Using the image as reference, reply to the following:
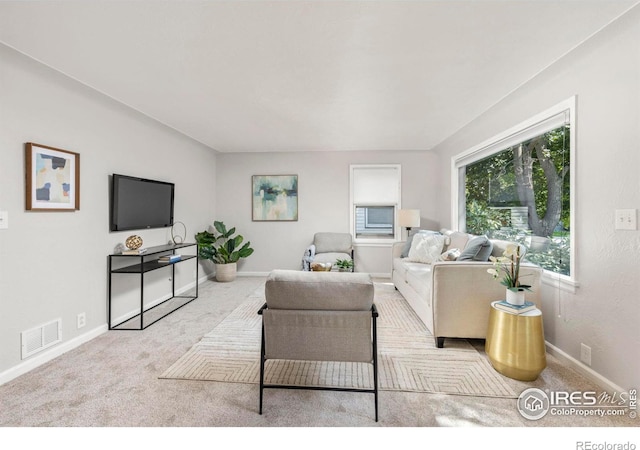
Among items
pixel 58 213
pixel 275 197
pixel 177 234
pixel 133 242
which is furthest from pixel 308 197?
pixel 58 213

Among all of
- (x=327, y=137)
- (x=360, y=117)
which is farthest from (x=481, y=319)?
(x=327, y=137)

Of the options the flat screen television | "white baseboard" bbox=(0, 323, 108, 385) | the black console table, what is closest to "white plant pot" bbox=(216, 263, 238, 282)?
the black console table

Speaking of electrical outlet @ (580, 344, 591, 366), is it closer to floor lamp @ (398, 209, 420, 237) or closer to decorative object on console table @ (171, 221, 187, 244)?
floor lamp @ (398, 209, 420, 237)

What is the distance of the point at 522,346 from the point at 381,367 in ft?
3.34

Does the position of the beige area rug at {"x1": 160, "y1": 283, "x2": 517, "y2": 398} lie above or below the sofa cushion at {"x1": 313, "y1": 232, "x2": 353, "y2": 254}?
below

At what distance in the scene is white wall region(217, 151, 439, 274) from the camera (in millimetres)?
5402

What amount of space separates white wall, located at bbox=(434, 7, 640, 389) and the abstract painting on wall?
4.00 m

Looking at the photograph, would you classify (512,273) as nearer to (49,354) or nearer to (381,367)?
(381,367)

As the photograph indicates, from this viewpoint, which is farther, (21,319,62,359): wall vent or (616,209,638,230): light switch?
(21,319,62,359): wall vent

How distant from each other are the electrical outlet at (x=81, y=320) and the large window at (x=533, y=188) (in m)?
4.26

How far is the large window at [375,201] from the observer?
216 inches

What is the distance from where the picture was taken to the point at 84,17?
5.57 feet

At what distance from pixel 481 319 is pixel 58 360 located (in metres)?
3.61

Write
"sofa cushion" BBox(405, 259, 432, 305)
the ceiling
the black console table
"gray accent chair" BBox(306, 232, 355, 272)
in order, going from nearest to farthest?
the ceiling → "sofa cushion" BBox(405, 259, 432, 305) → the black console table → "gray accent chair" BBox(306, 232, 355, 272)
